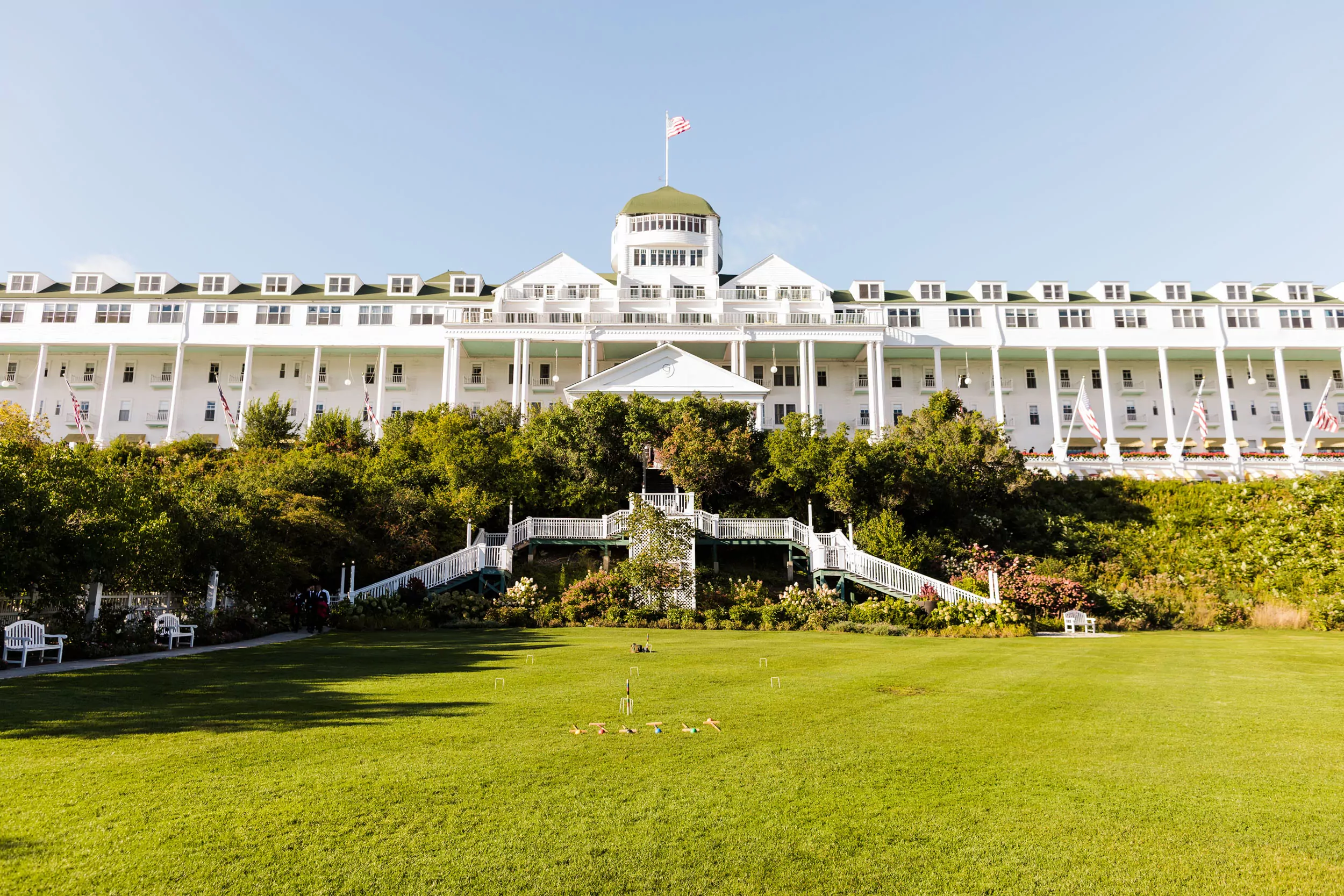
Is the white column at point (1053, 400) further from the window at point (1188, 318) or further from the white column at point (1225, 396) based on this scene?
the white column at point (1225, 396)

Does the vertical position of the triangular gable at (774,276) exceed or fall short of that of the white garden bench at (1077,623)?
it exceeds it

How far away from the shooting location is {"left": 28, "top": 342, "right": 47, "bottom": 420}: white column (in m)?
51.3

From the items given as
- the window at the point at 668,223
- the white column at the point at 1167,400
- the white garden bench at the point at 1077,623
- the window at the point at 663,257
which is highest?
the window at the point at 668,223

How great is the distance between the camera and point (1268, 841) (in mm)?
5535

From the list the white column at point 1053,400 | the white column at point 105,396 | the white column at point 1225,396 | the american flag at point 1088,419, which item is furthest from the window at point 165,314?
the white column at point 1225,396

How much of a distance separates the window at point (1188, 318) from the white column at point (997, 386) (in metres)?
12.5

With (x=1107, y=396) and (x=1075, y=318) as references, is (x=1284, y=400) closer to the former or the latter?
(x=1107, y=396)

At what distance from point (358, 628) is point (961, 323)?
46.5 meters

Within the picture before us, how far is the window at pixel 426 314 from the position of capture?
183 ft

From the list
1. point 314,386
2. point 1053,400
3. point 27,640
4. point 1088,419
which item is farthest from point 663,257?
point 27,640

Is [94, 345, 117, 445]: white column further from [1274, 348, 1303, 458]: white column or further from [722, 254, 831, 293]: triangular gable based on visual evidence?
[722, 254, 831, 293]: triangular gable

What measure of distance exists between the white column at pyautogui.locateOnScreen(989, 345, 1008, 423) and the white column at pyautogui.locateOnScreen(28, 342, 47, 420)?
197 ft

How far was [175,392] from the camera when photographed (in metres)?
52.8

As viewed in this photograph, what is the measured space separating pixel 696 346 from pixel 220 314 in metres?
32.4
